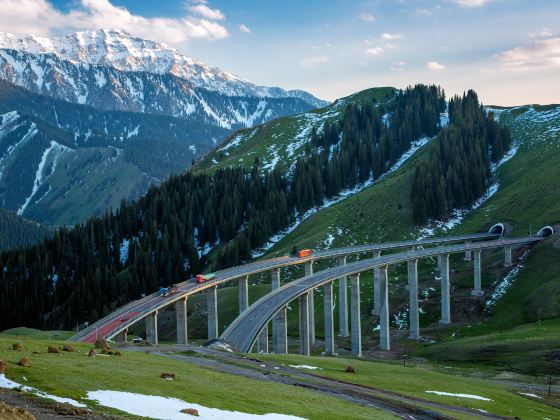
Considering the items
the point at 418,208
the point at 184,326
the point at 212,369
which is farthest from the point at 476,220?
the point at 212,369

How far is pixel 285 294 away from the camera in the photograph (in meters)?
96.8

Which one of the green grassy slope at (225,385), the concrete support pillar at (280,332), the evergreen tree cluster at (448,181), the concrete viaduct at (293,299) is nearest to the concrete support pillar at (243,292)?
the concrete viaduct at (293,299)

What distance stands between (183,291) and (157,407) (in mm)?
66230

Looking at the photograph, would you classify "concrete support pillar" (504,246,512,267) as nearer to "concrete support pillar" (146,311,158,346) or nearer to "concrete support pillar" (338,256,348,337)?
"concrete support pillar" (338,256,348,337)

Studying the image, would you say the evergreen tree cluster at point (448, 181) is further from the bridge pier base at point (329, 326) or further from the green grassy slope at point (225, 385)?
the green grassy slope at point (225, 385)

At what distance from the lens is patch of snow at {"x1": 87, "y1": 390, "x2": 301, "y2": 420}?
3086cm

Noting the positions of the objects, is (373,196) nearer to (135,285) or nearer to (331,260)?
(331,260)

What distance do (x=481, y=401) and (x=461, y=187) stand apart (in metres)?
Answer: 133

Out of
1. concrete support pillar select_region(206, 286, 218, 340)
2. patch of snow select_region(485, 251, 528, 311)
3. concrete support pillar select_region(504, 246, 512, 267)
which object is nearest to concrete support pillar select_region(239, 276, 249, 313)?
concrete support pillar select_region(206, 286, 218, 340)

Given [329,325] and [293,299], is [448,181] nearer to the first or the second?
[329,325]

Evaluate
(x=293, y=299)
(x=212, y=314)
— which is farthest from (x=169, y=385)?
(x=212, y=314)

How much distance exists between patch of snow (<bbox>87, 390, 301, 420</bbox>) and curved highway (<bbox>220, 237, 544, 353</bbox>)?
39.3m

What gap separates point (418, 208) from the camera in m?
170

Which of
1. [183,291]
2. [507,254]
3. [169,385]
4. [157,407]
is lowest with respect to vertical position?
[169,385]
